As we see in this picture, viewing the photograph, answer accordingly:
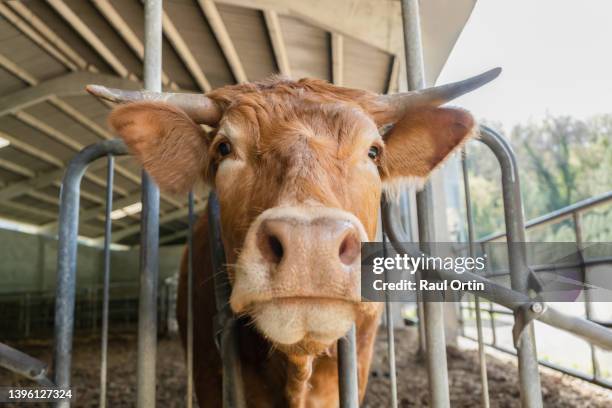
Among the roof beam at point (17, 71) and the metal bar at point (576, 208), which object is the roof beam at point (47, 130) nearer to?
the roof beam at point (17, 71)

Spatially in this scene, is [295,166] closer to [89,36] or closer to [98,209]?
[89,36]

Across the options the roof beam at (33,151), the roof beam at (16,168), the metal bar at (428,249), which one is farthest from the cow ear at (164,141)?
the roof beam at (16,168)

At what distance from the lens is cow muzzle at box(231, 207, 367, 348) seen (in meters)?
1.32

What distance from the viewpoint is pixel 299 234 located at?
1.32 meters

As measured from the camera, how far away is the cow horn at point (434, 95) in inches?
77.6

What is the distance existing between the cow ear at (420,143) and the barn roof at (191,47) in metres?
2.77

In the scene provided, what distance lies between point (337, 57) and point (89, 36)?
424 centimetres

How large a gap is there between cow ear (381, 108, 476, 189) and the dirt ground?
302 cm

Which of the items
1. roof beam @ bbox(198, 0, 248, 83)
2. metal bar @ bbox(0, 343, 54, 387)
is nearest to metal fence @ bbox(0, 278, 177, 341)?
roof beam @ bbox(198, 0, 248, 83)

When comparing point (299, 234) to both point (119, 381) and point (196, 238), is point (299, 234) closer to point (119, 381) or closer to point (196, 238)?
point (196, 238)

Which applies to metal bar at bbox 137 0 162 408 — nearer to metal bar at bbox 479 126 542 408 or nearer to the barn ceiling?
metal bar at bbox 479 126 542 408

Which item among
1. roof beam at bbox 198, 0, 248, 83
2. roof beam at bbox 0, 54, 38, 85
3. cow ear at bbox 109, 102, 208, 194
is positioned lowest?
cow ear at bbox 109, 102, 208, 194

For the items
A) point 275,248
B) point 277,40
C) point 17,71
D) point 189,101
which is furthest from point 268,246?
point 17,71

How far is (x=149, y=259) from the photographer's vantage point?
2.20 metres
